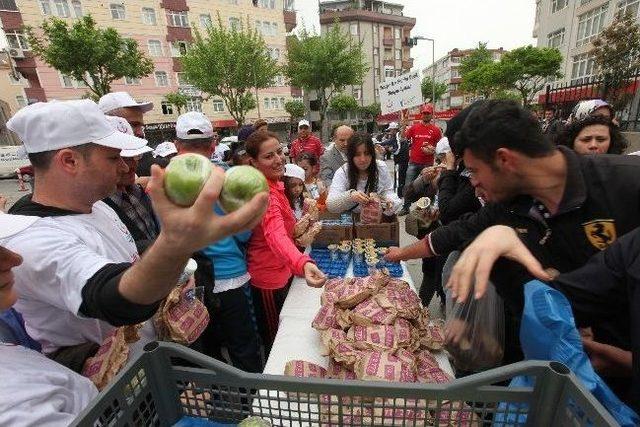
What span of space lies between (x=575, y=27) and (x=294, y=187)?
32012mm

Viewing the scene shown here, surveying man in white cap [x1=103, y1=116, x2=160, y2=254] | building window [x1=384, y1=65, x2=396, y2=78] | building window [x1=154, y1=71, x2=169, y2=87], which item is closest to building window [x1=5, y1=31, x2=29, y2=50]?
building window [x1=154, y1=71, x2=169, y2=87]

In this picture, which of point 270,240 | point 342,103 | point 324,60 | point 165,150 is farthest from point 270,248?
point 342,103

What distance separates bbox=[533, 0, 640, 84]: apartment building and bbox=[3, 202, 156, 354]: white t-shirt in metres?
26.6

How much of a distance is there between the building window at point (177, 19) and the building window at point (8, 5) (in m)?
9.36

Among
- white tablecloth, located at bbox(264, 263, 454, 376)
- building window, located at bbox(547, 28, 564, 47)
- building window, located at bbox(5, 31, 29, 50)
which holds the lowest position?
white tablecloth, located at bbox(264, 263, 454, 376)

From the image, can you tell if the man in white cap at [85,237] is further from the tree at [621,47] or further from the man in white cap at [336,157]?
the tree at [621,47]

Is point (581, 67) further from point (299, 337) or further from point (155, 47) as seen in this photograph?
point (155, 47)

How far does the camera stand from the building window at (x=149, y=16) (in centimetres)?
2494

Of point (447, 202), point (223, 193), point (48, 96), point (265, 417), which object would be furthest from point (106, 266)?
point (48, 96)

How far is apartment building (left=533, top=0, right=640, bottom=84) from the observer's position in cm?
2158

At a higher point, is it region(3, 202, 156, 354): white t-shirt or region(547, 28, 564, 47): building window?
region(547, 28, 564, 47): building window

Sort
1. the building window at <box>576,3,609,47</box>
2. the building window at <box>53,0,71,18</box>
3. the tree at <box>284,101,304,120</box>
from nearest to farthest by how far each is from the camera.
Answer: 1. the building window at <box>576,3,609,47</box>
2. the building window at <box>53,0,71,18</box>
3. the tree at <box>284,101,304,120</box>

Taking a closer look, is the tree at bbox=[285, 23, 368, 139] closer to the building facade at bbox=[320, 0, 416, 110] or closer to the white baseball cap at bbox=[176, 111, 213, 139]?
the white baseball cap at bbox=[176, 111, 213, 139]

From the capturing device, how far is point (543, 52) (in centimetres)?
2350
